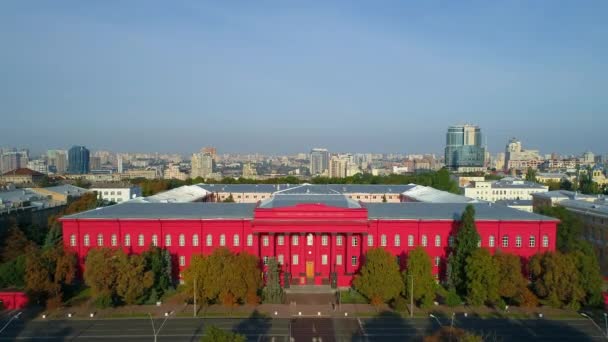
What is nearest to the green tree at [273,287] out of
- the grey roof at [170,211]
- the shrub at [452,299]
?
the grey roof at [170,211]

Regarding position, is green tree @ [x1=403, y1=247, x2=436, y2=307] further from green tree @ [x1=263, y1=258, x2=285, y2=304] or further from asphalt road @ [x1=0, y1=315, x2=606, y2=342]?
green tree @ [x1=263, y1=258, x2=285, y2=304]

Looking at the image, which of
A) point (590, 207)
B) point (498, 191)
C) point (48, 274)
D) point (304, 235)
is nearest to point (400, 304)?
point (304, 235)

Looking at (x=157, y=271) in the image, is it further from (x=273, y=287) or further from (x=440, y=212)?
(x=440, y=212)

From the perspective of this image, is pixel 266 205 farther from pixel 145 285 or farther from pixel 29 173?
pixel 29 173

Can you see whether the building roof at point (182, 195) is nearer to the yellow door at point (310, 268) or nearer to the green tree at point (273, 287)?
the yellow door at point (310, 268)

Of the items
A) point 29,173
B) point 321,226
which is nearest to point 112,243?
point 321,226
